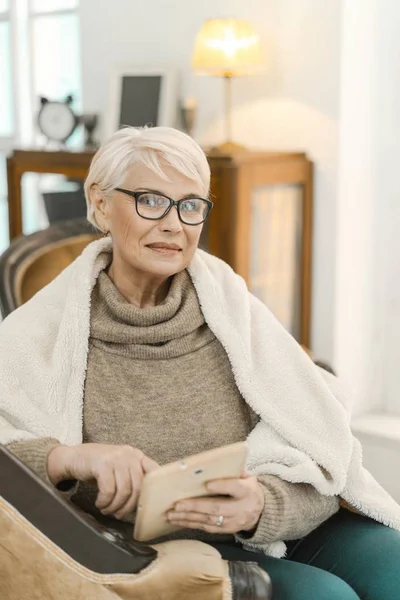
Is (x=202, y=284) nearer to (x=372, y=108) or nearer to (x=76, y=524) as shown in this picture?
(x=76, y=524)

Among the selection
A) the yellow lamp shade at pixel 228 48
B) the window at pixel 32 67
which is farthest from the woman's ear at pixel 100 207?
the window at pixel 32 67

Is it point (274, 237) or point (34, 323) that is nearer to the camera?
point (34, 323)

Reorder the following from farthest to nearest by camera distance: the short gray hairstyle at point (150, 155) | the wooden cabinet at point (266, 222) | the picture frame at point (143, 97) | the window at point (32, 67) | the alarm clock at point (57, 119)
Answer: the window at point (32, 67) < the alarm clock at point (57, 119) < the picture frame at point (143, 97) < the wooden cabinet at point (266, 222) < the short gray hairstyle at point (150, 155)

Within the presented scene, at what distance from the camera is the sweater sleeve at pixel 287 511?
143 cm

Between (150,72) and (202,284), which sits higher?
(150,72)

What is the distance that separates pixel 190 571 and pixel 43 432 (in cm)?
39

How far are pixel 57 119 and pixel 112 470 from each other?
2.49 metres

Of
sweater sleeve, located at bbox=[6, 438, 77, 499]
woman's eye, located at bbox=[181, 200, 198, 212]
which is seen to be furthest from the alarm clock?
sweater sleeve, located at bbox=[6, 438, 77, 499]

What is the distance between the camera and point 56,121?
3.58 meters

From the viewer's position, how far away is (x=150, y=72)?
335cm

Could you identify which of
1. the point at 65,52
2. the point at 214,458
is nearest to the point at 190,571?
the point at 214,458

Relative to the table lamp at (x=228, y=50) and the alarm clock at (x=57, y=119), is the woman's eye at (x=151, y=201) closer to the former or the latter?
the table lamp at (x=228, y=50)

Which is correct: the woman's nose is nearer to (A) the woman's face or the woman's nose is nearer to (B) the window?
(A) the woman's face

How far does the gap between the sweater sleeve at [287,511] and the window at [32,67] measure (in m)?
2.49
